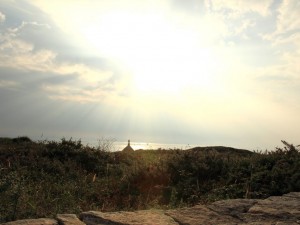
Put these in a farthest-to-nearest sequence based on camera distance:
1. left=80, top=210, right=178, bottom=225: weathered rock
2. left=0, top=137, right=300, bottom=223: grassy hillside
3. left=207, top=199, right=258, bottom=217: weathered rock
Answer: left=0, top=137, right=300, bottom=223: grassy hillside < left=207, top=199, right=258, bottom=217: weathered rock < left=80, top=210, right=178, bottom=225: weathered rock

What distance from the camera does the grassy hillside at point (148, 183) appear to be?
8.41 m

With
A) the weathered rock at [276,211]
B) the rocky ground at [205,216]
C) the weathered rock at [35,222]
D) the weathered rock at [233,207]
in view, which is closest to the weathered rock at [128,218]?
the rocky ground at [205,216]

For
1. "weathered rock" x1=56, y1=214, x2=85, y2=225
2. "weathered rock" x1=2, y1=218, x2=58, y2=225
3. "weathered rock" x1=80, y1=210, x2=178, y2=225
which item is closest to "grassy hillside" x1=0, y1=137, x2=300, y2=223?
"weathered rock" x1=56, y1=214, x2=85, y2=225

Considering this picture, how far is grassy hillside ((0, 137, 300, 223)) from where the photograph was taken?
8406 mm

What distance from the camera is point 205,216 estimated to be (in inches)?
236

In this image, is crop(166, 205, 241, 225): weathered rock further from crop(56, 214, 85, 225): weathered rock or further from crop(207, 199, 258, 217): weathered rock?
crop(56, 214, 85, 225): weathered rock

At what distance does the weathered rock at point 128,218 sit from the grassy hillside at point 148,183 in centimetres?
182

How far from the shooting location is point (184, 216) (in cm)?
601

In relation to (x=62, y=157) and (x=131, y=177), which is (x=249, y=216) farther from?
(x=62, y=157)

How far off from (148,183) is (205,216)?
7193 millimetres

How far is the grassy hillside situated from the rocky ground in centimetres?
168

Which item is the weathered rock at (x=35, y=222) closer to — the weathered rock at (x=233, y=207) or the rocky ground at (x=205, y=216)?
the rocky ground at (x=205, y=216)

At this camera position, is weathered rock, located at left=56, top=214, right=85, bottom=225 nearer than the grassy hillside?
Yes

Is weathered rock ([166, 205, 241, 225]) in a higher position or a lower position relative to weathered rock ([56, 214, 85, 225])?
higher
